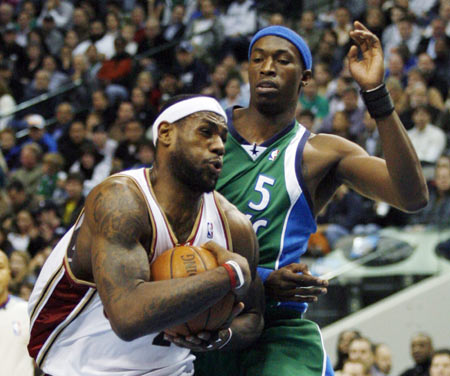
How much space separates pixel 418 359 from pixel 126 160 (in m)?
4.69

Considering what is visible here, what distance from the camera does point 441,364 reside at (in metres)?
7.16

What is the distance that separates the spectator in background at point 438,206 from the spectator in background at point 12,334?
3.73 m

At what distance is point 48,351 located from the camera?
3773 millimetres

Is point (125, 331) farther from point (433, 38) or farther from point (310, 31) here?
point (310, 31)

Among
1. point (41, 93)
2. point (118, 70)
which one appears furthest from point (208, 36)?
point (41, 93)

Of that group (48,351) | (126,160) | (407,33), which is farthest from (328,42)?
(48,351)

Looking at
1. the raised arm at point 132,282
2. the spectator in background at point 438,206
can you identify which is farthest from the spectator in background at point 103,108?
the raised arm at point 132,282

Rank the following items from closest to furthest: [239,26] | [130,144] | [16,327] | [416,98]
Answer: [16,327] < [416,98] < [130,144] < [239,26]

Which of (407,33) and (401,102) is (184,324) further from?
(407,33)

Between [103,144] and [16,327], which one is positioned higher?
[16,327]

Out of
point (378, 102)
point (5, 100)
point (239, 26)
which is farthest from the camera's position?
point (5, 100)

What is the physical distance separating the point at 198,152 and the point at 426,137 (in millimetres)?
5687

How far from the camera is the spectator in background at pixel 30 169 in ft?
36.4

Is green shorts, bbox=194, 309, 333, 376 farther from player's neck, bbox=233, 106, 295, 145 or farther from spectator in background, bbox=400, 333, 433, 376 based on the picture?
spectator in background, bbox=400, 333, 433, 376
